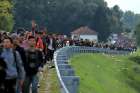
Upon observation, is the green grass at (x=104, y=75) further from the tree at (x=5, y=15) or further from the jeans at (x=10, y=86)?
the jeans at (x=10, y=86)

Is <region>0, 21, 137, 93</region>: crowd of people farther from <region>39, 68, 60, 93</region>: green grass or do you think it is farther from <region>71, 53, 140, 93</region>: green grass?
<region>71, 53, 140, 93</region>: green grass

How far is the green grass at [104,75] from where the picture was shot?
1503 inches

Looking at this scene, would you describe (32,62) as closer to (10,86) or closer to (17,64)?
(17,64)

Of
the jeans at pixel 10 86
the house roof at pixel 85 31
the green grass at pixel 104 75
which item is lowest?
the green grass at pixel 104 75

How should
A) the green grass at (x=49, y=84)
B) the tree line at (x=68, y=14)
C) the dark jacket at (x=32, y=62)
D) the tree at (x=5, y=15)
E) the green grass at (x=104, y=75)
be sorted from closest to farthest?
the dark jacket at (x=32, y=62) < the green grass at (x=49, y=84) < the green grass at (x=104, y=75) < the tree at (x=5, y=15) < the tree line at (x=68, y=14)

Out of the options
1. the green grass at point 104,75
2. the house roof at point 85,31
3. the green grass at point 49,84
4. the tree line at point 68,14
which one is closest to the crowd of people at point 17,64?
the green grass at point 49,84

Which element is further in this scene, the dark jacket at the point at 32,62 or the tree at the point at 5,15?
the tree at the point at 5,15

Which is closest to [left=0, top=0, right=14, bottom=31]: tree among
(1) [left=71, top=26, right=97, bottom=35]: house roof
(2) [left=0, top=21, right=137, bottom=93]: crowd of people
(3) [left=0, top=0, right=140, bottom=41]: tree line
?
(3) [left=0, top=0, right=140, bottom=41]: tree line

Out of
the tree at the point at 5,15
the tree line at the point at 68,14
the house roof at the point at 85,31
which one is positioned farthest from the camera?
the house roof at the point at 85,31

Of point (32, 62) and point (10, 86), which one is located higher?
point (32, 62)

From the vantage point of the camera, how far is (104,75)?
159ft

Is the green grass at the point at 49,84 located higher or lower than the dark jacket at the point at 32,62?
lower

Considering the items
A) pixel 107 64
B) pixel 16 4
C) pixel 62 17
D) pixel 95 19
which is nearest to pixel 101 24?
pixel 95 19

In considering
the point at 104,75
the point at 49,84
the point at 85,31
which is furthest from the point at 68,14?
the point at 49,84
